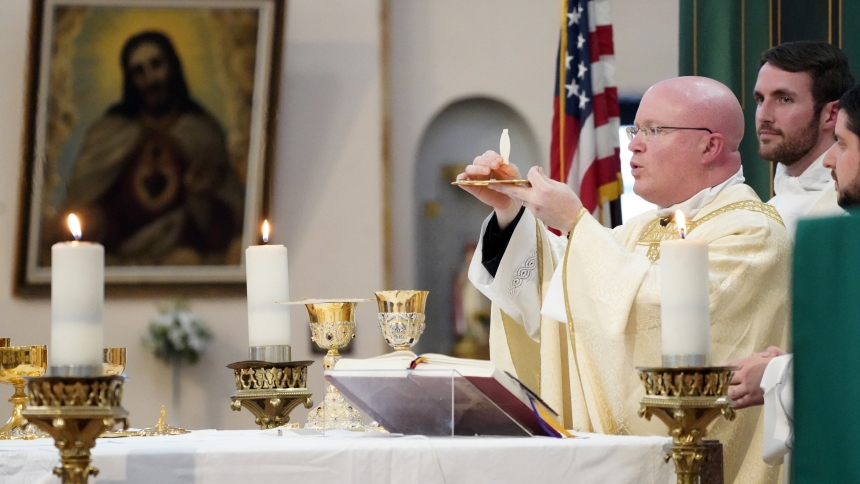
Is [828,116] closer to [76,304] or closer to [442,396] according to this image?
[442,396]

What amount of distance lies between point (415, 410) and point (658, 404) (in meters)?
0.55

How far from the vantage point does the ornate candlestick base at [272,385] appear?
7.77 feet

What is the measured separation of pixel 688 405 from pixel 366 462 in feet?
1.84

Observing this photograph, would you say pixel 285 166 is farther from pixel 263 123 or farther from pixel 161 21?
pixel 161 21

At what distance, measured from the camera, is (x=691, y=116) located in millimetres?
3477

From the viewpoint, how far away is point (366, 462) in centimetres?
196

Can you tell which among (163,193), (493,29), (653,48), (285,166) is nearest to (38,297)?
(163,193)

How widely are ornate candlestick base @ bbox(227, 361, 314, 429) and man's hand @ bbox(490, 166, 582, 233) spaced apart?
882mm

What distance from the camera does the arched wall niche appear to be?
777cm

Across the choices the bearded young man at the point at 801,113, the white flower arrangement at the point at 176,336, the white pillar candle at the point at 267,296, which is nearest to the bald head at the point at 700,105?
the bearded young man at the point at 801,113

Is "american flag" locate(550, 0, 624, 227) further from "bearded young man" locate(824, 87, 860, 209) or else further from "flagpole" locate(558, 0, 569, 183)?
"bearded young man" locate(824, 87, 860, 209)

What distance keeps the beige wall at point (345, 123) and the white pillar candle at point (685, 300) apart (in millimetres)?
5437

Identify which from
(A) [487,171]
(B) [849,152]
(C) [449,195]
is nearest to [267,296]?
(A) [487,171]

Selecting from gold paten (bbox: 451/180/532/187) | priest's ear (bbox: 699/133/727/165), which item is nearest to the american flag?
priest's ear (bbox: 699/133/727/165)
